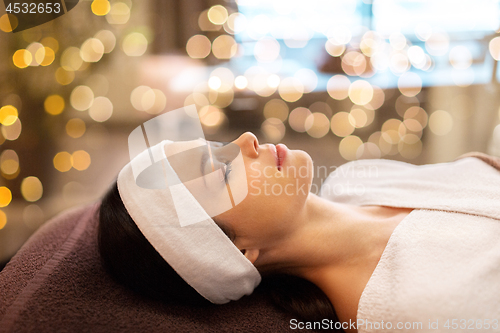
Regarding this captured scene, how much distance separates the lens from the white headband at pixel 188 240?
2.21ft

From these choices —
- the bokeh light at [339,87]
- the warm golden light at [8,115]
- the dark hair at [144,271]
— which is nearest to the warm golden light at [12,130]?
the warm golden light at [8,115]

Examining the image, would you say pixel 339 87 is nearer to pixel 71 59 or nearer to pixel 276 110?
pixel 276 110

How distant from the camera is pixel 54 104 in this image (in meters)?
1.87

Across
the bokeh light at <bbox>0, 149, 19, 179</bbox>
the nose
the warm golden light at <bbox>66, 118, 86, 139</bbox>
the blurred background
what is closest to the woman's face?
the nose

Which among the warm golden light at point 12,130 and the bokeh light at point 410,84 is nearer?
the warm golden light at point 12,130

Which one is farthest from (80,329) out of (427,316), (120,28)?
(120,28)

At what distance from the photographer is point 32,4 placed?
150 cm

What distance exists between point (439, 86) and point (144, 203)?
2.23 metres

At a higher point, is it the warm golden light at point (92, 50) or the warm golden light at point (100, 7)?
the warm golden light at point (100, 7)

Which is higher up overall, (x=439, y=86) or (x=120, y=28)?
(x=120, y=28)

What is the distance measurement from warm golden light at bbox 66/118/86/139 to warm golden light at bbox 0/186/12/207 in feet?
1.72

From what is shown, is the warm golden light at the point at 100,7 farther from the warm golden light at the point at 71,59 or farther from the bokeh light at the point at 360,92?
the bokeh light at the point at 360,92

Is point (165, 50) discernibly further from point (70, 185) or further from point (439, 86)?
point (439, 86)

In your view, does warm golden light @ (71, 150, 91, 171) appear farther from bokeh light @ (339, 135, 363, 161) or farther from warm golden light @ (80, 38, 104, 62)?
bokeh light @ (339, 135, 363, 161)
